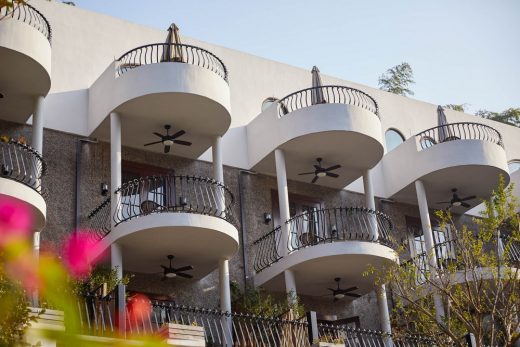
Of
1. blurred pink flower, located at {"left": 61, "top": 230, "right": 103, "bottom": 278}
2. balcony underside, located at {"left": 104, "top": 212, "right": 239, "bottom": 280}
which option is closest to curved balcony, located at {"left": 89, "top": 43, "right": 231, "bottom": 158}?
blurred pink flower, located at {"left": 61, "top": 230, "right": 103, "bottom": 278}

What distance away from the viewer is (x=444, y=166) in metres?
20.0

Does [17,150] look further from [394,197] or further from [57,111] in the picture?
[394,197]

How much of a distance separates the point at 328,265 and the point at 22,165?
7279 millimetres

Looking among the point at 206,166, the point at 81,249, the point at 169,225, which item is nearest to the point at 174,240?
the point at 169,225

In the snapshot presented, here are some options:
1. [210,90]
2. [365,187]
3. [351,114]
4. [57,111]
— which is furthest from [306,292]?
[57,111]

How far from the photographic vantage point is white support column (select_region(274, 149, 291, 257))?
58.1 ft

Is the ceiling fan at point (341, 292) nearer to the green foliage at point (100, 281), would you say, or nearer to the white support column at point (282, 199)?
the white support column at point (282, 199)

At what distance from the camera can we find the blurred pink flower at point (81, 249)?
15.7 m

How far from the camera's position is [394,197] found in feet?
71.2

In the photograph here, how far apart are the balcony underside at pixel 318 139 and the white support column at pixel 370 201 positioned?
0.29 m

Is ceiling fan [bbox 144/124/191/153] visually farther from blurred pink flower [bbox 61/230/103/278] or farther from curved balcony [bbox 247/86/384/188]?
blurred pink flower [bbox 61/230/103/278]

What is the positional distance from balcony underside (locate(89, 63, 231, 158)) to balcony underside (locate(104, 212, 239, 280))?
9.21ft

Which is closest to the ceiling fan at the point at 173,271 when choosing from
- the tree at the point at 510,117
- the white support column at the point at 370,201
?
the white support column at the point at 370,201

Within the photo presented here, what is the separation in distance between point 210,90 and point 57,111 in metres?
3.69
